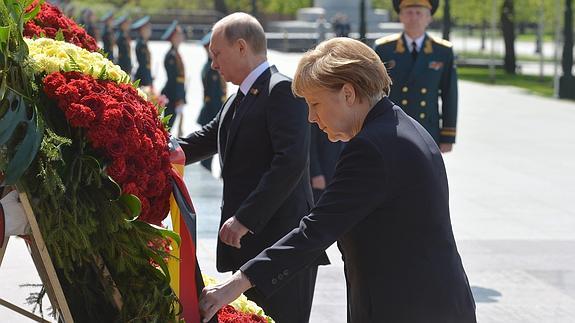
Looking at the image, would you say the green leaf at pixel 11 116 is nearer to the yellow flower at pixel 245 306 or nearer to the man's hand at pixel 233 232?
the yellow flower at pixel 245 306

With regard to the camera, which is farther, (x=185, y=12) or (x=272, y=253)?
(x=185, y=12)

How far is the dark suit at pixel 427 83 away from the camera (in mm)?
8328

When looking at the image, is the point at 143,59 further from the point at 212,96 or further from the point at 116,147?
the point at 116,147

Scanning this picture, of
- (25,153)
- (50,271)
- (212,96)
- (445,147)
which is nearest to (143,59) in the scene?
(212,96)

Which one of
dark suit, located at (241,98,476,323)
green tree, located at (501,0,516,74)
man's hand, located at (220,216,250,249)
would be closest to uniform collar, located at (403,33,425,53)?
man's hand, located at (220,216,250,249)

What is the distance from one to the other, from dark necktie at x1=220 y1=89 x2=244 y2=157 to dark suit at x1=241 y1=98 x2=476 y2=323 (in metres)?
1.78

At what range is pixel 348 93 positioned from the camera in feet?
11.2

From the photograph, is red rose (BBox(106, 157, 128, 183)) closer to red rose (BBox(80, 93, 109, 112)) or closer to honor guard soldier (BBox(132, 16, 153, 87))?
red rose (BBox(80, 93, 109, 112))

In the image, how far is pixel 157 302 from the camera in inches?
145

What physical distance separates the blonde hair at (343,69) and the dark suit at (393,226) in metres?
0.10

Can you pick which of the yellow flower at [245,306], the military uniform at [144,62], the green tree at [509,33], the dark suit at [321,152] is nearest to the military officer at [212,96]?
the military uniform at [144,62]

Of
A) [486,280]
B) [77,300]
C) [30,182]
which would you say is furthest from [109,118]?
[486,280]

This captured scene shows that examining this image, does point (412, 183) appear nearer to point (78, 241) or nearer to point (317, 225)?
point (317, 225)

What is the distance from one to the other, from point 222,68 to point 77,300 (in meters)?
1.71
